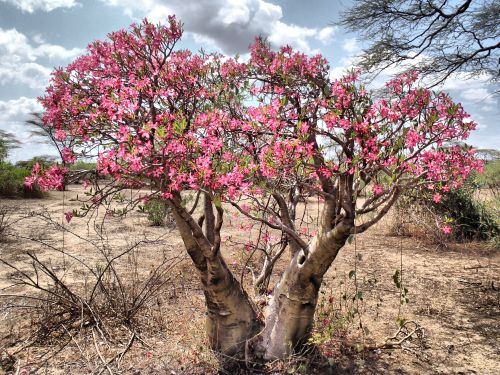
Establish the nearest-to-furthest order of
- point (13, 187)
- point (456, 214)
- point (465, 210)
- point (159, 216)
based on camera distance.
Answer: point (456, 214) < point (465, 210) < point (159, 216) < point (13, 187)

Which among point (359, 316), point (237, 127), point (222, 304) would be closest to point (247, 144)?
point (237, 127)

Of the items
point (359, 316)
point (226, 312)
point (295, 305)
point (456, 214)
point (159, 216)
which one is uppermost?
point (456, 214)

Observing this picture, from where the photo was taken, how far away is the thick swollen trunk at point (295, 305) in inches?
127

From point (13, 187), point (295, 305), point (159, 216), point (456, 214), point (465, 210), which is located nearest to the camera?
point (295, 305)

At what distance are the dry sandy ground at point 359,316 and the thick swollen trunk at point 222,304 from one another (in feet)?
0.72

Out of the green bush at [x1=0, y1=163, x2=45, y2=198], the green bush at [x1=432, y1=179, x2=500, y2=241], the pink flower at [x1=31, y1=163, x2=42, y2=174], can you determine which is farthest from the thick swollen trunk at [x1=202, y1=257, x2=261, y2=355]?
the green bush at [x1=0, y1=163, x2=45, y2=198]

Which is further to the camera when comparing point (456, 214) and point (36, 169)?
point (456, 214)

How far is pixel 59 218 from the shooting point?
33.6 feet

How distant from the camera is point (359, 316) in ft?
13.5

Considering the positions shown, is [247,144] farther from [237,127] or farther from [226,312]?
[226,312]

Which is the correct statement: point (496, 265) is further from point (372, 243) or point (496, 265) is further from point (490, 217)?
point (372, 243)

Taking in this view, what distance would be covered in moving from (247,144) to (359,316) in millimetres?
2126

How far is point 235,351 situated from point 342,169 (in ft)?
6.17

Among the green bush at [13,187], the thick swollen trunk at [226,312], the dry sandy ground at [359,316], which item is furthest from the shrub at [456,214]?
the green bush at [13,187]
